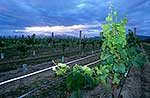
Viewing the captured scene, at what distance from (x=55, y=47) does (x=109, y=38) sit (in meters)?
37.7

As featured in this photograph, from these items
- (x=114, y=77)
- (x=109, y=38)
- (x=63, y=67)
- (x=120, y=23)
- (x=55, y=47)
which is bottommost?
(x=55, y=47)

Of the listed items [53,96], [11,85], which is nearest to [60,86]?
[53,96]

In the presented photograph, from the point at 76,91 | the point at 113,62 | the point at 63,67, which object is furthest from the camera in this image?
the point at 113,62

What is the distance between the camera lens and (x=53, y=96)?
28.8 feet

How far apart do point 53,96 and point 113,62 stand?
4.43 metres

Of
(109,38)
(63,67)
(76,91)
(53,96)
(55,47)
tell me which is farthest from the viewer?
(55,47)

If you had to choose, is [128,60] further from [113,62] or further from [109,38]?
[109,38]

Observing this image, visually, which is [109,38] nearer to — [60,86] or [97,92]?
[97,92]

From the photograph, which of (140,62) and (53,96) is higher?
(140,62)

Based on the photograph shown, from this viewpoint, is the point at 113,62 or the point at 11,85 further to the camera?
the point at 11,85

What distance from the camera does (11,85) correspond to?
11.0m

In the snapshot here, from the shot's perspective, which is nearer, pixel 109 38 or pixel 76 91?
pixel 76 91

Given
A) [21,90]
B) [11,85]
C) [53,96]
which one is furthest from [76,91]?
[11,85]

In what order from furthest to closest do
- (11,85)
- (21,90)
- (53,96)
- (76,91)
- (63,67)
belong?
(11,85)
(21,90)
(53,96)
(63,67)
(76,91)
